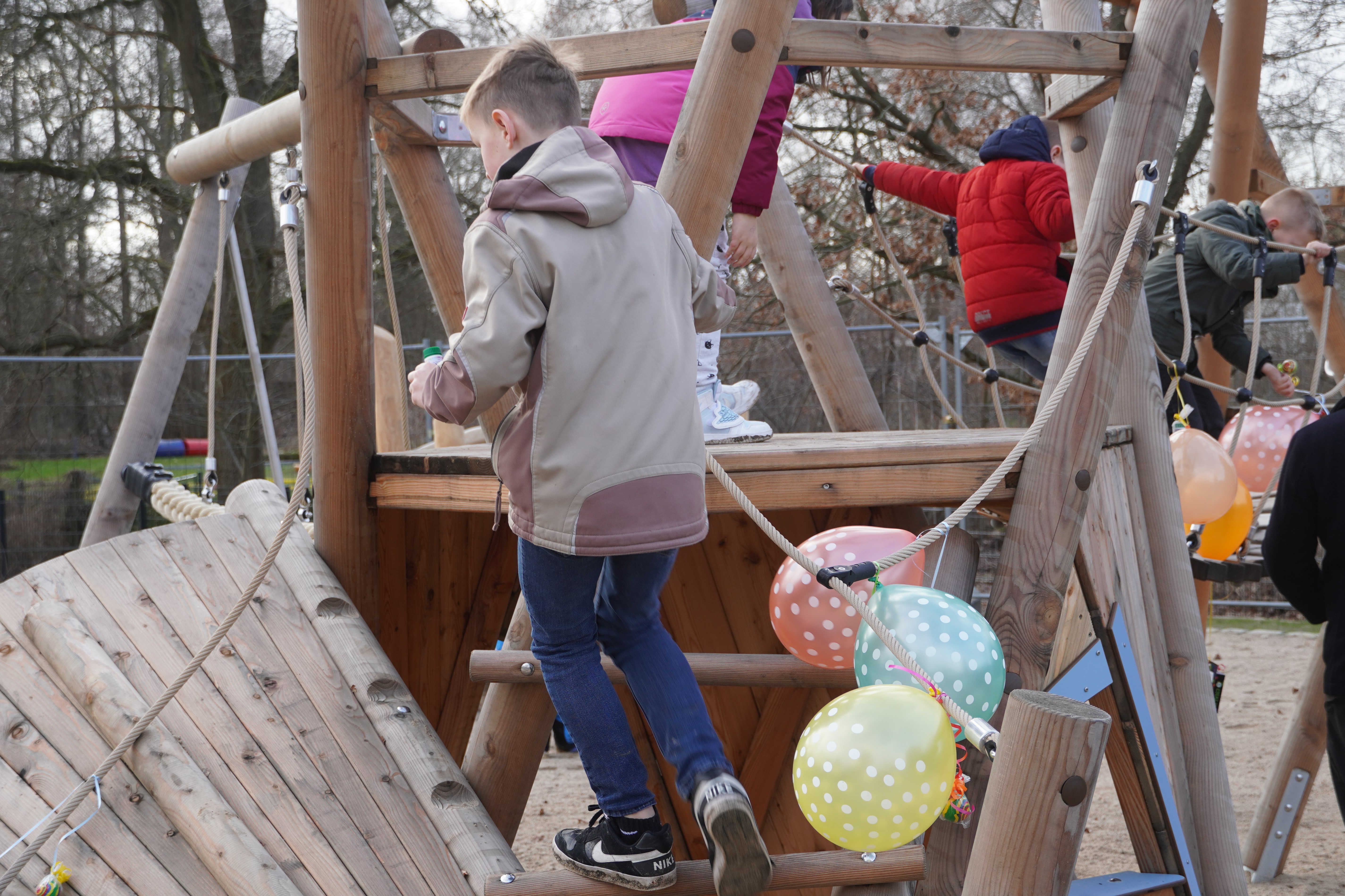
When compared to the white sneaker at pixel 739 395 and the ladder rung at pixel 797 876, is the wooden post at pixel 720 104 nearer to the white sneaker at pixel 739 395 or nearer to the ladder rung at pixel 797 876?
the white sneaker at pixel 739 395

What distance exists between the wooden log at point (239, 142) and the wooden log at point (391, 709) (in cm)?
133

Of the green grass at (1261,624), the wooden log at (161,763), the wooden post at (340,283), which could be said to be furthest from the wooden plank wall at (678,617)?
the green grass at (1261,624)

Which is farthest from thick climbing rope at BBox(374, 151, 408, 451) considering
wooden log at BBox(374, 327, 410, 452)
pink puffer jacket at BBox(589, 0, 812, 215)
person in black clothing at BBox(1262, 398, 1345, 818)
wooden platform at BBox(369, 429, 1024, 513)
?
person in black clothing at BBox(1262, 398, 1345, 818)

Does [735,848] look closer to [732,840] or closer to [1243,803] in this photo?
[732,840]

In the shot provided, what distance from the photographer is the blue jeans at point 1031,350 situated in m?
4.22

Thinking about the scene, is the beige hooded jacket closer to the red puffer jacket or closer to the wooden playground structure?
the wooden playground structure

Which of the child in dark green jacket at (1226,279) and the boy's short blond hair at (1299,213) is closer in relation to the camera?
the child in dark green jacket at (1226,279)

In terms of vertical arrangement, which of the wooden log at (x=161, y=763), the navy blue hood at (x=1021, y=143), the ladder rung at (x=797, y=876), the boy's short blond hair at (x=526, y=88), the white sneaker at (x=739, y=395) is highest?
the navy blue hood at (x=1021, y=143)

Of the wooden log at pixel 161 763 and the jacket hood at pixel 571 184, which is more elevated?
the jacket hood at pixel 571 184

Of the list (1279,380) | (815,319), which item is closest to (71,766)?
(815,319)

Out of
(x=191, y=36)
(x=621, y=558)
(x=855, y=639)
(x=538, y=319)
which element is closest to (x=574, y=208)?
(x=538, y=319)

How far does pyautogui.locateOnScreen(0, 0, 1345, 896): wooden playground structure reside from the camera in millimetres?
2121

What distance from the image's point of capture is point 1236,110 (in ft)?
16.9

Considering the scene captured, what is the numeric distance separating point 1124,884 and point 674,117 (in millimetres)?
2063
